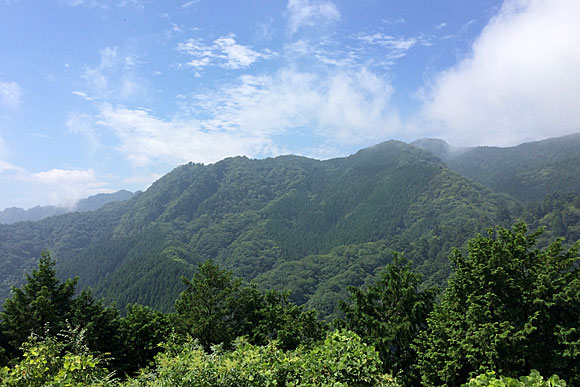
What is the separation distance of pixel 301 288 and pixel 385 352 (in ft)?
413

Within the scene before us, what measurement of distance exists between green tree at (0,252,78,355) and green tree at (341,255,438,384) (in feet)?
63.8

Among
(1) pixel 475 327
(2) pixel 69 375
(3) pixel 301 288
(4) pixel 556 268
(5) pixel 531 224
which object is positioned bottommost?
(3) pixel 301 288

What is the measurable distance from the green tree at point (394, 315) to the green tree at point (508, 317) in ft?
6.52

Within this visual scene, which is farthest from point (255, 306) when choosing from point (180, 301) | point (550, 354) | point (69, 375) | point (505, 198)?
point (505, 198)

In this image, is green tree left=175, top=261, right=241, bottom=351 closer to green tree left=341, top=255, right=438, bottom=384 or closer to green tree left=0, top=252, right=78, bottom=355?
green tree left=0, top=252, right=78, bottom=355

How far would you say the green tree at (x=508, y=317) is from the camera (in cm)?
1468

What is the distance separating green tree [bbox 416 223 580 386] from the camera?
48.2ft

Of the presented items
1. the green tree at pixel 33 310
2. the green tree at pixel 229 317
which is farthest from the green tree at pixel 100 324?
the green tree at pixel 229 317

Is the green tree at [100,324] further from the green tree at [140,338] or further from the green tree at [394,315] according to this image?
the green tree at [394,315]

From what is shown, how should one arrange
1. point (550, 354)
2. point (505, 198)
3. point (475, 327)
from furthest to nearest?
point (505, 198)
point (475, 327)
point (550, 354)

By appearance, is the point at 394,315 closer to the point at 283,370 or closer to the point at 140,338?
the point at 283,370

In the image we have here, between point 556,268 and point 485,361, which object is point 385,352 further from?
point 556,268

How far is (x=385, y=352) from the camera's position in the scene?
20.3 m

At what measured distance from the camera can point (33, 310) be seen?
2236 centimetres
